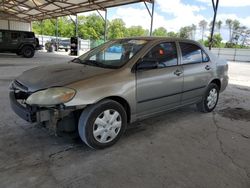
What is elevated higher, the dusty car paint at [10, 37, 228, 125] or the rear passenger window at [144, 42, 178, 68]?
the rear passenger window at [144, 42, 178, 68]

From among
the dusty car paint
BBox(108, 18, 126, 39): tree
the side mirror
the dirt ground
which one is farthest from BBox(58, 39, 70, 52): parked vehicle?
BBox(108, 18, 126, 39): tree

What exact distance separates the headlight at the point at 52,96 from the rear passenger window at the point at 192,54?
2.16 m

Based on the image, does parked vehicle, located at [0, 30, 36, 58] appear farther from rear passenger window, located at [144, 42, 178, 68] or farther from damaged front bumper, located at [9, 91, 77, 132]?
rear passenger window, located at [144, 42, 178, 68]

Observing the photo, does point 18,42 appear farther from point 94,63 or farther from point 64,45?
point 64,45

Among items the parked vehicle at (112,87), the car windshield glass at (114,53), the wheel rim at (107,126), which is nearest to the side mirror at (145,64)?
the parked vehicle at (112,87)

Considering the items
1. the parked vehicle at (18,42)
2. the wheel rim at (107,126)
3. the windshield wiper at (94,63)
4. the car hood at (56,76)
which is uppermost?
the parked vehicle at (18,42)

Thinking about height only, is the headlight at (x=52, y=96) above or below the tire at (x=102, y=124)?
above

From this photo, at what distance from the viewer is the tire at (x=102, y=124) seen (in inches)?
110

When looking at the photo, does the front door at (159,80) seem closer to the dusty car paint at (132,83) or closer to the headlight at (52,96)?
the dusty car paint at (132,83)

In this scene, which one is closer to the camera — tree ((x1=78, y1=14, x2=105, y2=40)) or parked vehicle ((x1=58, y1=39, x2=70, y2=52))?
parked vehicle ((x1=58, y1=39, x2=70, y2=52))

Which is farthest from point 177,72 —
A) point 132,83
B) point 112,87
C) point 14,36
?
point 14,36

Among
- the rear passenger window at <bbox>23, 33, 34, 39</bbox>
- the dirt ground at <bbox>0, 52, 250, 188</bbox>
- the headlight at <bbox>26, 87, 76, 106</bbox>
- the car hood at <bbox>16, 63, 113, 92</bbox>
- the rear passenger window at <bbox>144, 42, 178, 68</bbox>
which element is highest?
the rear passenger window at <bbox>23, 33, 34, 39</bbox>

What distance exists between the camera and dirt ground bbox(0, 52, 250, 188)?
2385 mm

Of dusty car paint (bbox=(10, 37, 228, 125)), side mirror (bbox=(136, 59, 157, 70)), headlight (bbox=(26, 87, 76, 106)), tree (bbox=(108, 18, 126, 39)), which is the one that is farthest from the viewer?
tree (bbox=(108, 18, 126, 39))
